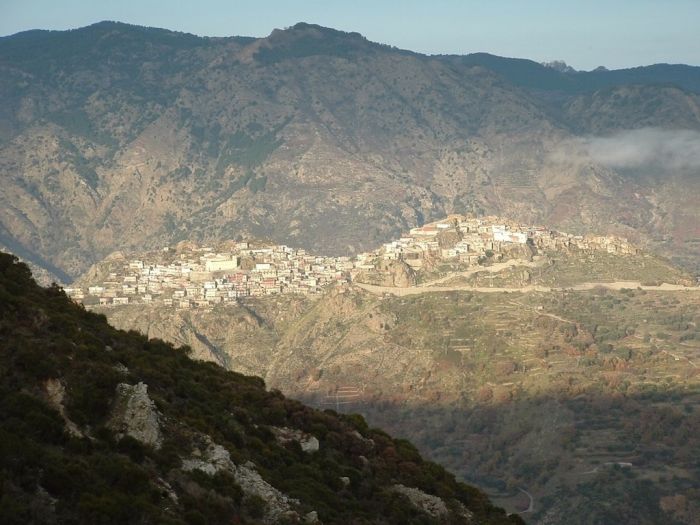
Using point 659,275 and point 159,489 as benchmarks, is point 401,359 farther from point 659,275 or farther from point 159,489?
point 159,489

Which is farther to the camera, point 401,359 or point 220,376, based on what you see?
point 401,359

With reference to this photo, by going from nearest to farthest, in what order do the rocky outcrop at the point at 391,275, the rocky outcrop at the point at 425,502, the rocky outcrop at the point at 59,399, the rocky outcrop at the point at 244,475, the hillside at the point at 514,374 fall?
the rocky outcrop at the point at 59,399 < the rocky outcrop at the point at 244,475 < the rocky outcrop at the point at 425,502 < the hillside at the point at 514,374 < the rocky outcrop at the point at 391,275

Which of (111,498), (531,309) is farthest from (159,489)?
(531,309)

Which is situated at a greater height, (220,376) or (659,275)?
(220,376)

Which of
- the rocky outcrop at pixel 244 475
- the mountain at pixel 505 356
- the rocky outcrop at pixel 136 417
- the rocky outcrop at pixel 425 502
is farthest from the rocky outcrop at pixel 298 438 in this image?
the mountain at pixel 505 356

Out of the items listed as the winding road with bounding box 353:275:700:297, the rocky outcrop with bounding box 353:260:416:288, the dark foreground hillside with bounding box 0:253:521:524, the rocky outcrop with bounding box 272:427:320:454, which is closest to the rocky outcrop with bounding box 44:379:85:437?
the dark foreground hillside with bounding box 0:253:521:524

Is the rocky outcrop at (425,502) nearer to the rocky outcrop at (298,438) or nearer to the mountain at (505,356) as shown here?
the rocky outcrop at (298,438)

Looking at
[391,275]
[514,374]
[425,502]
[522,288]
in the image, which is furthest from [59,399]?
[391,275]
